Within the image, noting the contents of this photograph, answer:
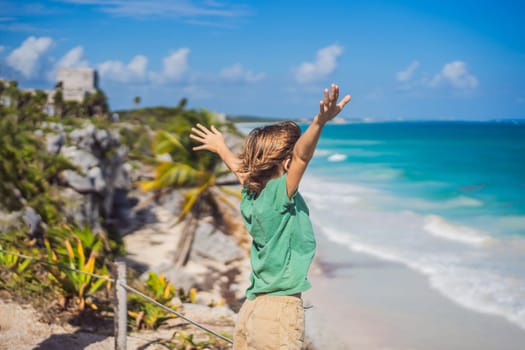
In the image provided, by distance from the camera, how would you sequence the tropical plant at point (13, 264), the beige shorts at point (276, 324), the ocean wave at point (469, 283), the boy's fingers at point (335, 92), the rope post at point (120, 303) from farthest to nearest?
1. the ocean wave at point (469, 283)
2. the tropical plant at point (13, 264)
3. the rope post at point (120, 303)
4. the beige shorts at point (276, 324)
5. the boy's fingers at point (335, 92)

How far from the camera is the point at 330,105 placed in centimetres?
187

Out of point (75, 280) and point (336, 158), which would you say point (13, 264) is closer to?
point (75, 280)

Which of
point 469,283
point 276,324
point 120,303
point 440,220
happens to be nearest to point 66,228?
point 120,303

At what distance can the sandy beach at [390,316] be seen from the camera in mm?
A: 8125

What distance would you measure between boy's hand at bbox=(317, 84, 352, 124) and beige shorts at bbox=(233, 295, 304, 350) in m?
0.77

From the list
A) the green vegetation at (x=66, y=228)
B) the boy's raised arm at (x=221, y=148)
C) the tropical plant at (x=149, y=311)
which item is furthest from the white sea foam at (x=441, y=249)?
the boy's raised arm at (x=221, y=148)

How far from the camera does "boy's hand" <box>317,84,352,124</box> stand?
72.7 inches

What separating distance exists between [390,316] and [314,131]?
8.16 metres

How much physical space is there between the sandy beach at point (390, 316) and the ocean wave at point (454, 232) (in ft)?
14.7

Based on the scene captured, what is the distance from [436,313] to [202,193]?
6.70m

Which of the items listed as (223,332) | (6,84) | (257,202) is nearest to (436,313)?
(223,332)

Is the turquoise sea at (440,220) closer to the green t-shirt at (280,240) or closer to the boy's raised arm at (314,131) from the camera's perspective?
the green t-shirt at (280,240)

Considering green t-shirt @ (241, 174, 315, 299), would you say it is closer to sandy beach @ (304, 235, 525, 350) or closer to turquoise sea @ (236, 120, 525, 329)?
sandy beach @ (304, 235, 525, 350)

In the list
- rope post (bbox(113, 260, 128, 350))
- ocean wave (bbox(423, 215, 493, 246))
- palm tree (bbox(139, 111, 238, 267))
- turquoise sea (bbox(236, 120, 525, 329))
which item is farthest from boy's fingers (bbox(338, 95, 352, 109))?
ocean wave (bbox(423, 215, 493, 246))
